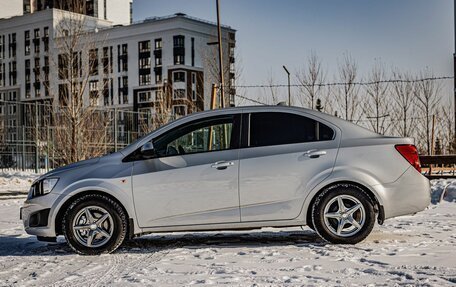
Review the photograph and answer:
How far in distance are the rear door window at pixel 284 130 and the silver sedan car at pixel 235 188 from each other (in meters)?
0.02

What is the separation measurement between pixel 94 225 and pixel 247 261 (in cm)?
188

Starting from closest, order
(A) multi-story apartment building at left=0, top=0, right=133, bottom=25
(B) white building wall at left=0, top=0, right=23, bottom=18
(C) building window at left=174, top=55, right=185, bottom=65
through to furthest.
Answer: (C) building window at left=174, top=55, right=185, bottom=65
(A) multi-story apartment building at left=0, top=0, right=133, bottom=25
(B) white building wall at left=0, top=0, right=23, bottom=18

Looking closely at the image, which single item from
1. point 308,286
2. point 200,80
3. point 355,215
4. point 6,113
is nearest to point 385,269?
point 308,286

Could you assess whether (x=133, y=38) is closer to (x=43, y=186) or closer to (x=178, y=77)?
(x=178, y=77)

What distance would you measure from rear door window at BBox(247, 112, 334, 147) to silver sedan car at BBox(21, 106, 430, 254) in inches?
0.7

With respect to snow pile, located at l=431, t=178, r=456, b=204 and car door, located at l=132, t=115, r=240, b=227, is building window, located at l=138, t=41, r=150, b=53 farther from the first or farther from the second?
car door, located at l=132, t=115, r=240, b=227

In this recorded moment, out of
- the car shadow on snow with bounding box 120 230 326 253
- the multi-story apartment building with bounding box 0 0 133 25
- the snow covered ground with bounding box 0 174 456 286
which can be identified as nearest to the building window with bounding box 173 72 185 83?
the multi-story apartment building with bounding box 0 0 133 25

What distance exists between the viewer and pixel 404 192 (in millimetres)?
7867

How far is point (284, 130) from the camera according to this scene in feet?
26.2

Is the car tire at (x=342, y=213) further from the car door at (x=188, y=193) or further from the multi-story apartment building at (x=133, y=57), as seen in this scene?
the multi-story apartment building at (x=133, y=57)

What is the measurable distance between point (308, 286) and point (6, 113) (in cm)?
3202

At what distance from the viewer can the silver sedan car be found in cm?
771

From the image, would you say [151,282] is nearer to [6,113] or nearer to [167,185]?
[167,185]

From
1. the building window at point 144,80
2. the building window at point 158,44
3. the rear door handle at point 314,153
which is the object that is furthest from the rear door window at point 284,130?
the building window at point 144,80
